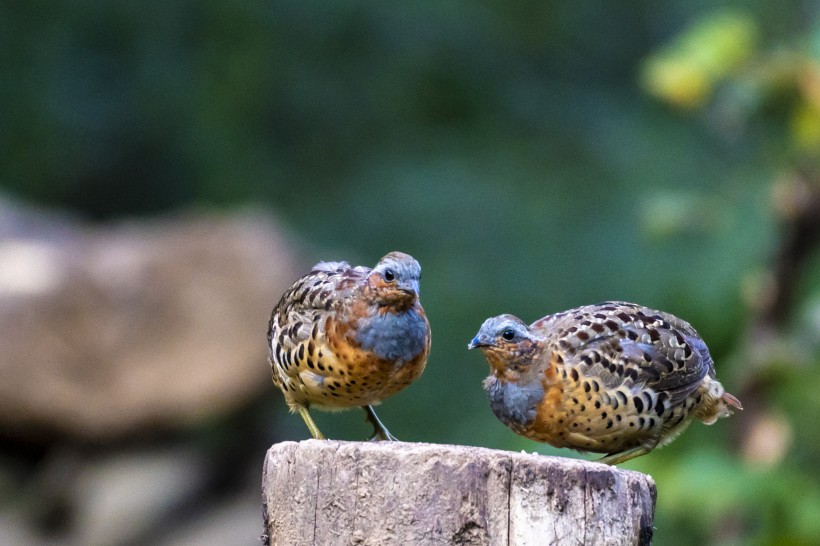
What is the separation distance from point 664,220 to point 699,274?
710 millimetres

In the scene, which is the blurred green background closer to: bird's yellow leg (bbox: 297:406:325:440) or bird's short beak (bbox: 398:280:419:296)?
bird's yellow leg (bbox: 297:406:325:440)

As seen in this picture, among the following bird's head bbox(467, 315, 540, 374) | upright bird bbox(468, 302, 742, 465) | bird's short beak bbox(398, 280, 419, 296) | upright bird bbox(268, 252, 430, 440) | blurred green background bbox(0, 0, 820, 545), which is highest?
bird's short beak bbox(398, 280, 419, 296)

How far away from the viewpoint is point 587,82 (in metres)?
13.1

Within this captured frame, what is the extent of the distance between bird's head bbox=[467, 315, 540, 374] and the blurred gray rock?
15.2 feet

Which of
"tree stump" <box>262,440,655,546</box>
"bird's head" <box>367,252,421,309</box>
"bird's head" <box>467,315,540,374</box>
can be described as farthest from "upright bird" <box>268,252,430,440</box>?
"tree stump" <box>262,440,655,546</box>

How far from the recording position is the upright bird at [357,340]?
12.4ft

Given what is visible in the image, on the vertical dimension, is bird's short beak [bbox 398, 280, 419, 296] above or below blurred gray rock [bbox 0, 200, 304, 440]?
above

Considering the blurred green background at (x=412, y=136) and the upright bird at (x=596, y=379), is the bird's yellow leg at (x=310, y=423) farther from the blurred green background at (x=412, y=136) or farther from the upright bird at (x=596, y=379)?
the blurred green background at (x=412, y=136)

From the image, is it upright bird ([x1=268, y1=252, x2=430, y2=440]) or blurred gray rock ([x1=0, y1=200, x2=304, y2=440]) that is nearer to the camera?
upright bird ([x1=268, y1=252, x2=430, y2=440])

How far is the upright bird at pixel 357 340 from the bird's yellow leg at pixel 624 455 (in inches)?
28.6

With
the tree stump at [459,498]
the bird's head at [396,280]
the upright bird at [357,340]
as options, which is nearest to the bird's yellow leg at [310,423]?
the upright bird at [357,340]

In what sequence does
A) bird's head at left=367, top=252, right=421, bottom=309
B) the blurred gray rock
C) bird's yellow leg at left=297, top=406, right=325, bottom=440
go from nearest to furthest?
bird's head at left=367, top=252, right=421, bottom=309 < bird's yellow leg at left=297, top=406, right=325, bottom=440 < the blurred gray rock

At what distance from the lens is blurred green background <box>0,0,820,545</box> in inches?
459

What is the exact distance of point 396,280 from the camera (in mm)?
3775
